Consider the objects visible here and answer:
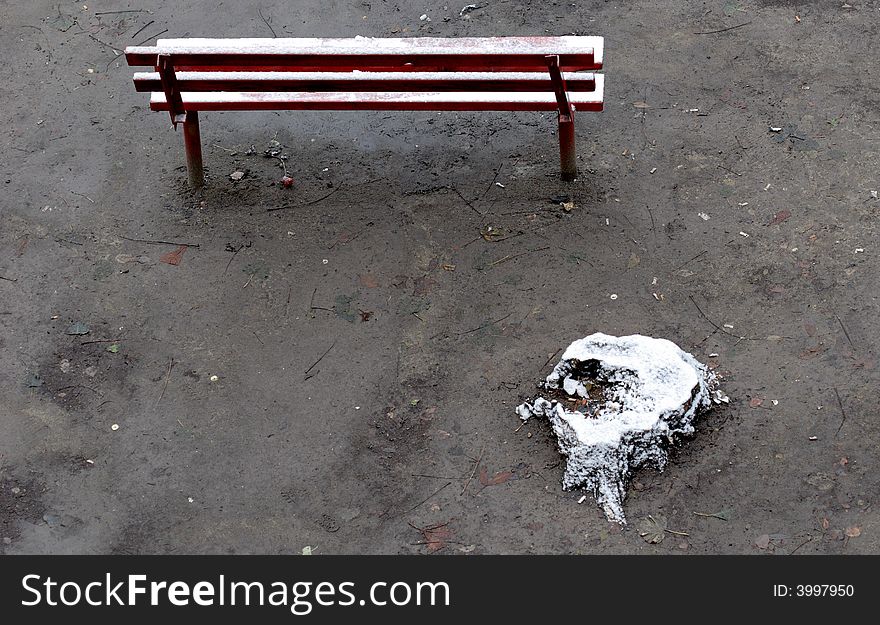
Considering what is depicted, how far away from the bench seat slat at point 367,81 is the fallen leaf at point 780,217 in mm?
1182

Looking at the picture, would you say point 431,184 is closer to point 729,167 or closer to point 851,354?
point 729,167

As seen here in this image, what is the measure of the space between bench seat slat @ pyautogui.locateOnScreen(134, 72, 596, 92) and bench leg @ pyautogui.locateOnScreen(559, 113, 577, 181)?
19 centimetres

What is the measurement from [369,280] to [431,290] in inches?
12.9

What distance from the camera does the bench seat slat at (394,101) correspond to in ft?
18.4

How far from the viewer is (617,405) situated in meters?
4.62

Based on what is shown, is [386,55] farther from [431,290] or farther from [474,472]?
[474,472]

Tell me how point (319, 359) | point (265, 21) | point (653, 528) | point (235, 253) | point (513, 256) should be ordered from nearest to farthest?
point (653, 528) < point (319, 359) < point (513, 256) < point (235, 253) < point (265, 21)

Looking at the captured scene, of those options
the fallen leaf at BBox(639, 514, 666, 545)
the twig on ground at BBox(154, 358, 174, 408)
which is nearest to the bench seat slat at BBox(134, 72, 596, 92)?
the twig on ground at BBox(154, 358, 174, 408)

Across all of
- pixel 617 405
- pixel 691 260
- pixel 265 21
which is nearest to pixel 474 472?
pixel 617 405

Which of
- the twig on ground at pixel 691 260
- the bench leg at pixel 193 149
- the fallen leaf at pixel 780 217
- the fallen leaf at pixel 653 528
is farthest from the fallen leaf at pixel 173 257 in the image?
the fallen leaf at pixel 780 217

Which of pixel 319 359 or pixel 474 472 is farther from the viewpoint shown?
pixel 319 359

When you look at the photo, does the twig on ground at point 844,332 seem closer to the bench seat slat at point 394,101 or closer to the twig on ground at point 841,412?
the twig on ground at point 841,412

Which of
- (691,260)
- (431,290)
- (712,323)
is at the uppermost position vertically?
(691,260)

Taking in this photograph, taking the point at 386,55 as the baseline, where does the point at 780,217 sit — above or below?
below
